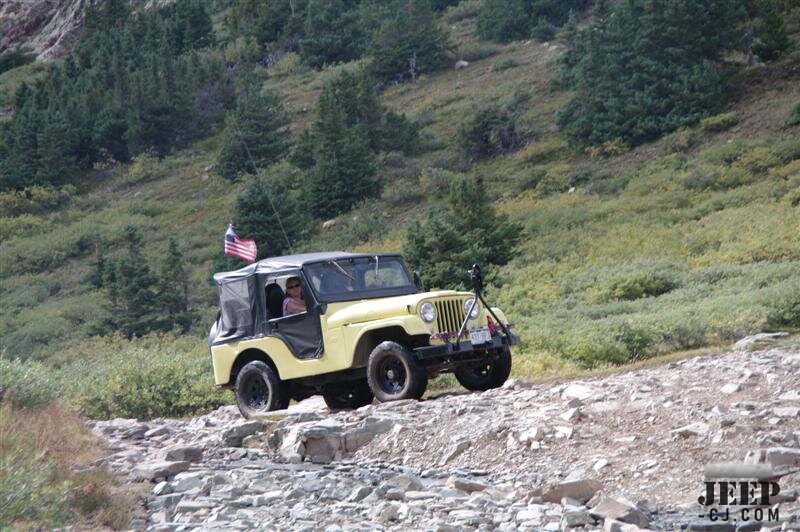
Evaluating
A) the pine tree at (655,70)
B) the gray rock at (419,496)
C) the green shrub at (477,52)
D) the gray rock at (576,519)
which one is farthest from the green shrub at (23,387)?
the green shrub at (477,52)

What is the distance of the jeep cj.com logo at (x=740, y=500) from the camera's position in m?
7.91

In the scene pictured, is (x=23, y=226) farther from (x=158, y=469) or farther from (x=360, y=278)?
(x=158, y=469)

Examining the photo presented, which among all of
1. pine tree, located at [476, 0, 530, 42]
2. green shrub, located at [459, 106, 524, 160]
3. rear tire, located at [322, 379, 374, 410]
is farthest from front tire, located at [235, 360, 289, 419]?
pine tree, located at [476, 0, 530, 42]

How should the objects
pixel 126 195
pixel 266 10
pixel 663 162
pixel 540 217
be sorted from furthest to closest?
pixel 266 10 → pixel 126 195 → pixel 663 162 → pixel 540 217

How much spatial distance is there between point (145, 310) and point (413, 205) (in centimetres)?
1303

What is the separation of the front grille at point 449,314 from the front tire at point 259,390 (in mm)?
2487

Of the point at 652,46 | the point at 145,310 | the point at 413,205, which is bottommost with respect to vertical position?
the point at 145,310

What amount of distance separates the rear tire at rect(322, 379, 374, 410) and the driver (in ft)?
4.09

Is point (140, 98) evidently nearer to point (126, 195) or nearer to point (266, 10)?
point (126, 195)

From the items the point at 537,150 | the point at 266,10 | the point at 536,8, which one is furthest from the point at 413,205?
the point at 266,10

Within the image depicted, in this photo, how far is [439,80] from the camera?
68.2 meters

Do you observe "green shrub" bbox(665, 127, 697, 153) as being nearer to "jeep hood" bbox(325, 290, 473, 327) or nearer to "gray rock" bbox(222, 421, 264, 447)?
"jeep hood" bbox(325, 290, 473, 327)

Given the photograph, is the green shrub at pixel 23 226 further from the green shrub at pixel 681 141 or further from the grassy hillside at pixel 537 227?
the green shrub at pixel 681 141

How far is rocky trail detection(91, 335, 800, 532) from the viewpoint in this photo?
848cm
